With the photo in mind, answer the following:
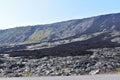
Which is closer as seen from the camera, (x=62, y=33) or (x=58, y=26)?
(x=62, y=33)

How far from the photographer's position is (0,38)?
194750 mm

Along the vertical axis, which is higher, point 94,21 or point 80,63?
point 94,21

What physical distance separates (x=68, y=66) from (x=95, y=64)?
3.56m

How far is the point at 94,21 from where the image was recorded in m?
170

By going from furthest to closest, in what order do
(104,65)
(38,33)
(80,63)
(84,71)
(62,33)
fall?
1. (38,33)
2. (62,33)
3. (80,63)
4. (104,65)
5. (84,71)

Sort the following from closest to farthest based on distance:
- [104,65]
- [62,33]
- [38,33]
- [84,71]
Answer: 1. [84,71]
2. [104,65]
3. [62,33]
4. [38,33]

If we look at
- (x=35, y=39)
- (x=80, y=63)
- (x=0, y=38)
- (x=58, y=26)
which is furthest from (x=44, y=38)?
(x=80, y=63)

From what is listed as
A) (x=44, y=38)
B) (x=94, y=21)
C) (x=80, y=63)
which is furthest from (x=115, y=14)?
(x=80, y=63)

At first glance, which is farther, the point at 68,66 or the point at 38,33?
the point at 38,33

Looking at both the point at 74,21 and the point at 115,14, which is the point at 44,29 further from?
the point at 115,14

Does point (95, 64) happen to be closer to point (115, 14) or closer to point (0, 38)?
point (115, 14)

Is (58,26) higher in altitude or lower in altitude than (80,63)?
higher

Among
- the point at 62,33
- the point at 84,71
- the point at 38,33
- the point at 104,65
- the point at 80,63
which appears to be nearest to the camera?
the point at 84,71

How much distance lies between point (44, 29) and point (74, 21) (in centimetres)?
1883
